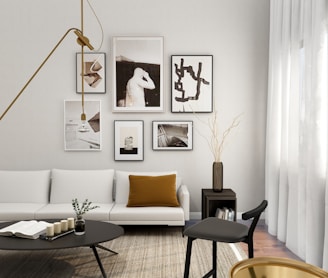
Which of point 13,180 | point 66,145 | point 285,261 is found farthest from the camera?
point 66,145

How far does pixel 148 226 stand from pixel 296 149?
1997mm

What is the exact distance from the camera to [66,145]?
16.3 feet

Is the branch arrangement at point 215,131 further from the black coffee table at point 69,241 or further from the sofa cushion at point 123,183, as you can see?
the black coffee table at point 69,241

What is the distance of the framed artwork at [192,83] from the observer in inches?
193

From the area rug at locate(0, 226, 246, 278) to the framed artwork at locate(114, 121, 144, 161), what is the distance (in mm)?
1225

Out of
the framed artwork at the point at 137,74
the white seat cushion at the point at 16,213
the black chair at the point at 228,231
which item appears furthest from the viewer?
the framed artwork at the point at 137,74

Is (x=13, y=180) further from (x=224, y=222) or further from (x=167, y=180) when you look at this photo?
(x=224, y=222)

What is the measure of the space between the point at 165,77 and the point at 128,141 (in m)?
0.99

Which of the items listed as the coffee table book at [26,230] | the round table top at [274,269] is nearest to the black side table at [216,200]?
the coffee table book at [26,230]

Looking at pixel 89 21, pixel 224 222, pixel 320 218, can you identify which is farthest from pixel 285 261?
pixel 89 21

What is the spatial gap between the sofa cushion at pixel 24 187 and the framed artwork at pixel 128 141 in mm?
997

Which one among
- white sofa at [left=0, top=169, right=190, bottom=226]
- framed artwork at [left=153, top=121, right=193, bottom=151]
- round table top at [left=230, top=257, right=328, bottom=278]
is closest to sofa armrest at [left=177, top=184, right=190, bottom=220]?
white sofa at [left=0, top=169, right=190, bottom=226]

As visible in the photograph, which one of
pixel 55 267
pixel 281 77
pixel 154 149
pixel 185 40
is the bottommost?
pixel 55 267

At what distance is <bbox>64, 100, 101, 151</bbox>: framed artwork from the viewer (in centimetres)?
496
